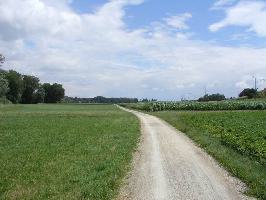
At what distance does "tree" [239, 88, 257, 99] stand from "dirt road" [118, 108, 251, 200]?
136 metres

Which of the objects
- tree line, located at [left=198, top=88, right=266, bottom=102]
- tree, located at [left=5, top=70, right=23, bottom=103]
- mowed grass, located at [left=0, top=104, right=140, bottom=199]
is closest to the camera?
mowed grass, located at [left=0, top=104, right=140, bottom=199]

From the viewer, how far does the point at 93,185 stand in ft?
48.1

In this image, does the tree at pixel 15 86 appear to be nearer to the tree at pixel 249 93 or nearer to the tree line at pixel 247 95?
the tree line at pixel 247 95

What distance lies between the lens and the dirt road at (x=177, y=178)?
45.8ft

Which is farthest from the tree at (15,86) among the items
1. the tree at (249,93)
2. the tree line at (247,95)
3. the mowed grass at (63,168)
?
the mowed grass at (63,168)

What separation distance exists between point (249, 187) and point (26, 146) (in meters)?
13.7

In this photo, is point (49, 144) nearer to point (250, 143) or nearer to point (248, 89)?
point (250, 143)

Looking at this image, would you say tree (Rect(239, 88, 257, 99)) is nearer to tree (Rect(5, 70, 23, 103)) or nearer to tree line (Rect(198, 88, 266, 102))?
tree line (Rect(198, 88, 266, 102))

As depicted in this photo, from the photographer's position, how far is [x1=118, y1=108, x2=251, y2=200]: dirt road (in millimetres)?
13953

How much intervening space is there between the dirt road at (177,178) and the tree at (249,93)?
136m

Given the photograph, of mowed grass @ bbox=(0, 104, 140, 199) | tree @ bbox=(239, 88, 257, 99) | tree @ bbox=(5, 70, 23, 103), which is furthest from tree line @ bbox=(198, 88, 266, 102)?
mowed grass @ bbox=(0, 104, 140, 199)

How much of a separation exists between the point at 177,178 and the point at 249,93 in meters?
150

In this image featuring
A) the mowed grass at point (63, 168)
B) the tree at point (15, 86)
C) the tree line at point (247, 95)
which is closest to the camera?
the mowed grass at point (63, 168)

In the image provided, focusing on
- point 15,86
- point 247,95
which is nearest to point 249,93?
point 247,95
